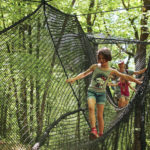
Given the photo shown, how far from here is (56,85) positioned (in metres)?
2.45

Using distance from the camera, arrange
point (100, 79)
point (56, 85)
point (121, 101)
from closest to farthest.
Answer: point (100, 79), point (56, 85), point (121, 101)

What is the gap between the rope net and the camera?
6.12 feet

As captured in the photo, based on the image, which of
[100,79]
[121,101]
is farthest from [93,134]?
[121,101]

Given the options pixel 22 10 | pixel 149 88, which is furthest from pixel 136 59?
pixel 149 88

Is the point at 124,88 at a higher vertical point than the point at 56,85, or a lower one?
lower

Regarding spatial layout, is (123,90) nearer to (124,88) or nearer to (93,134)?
(124,88)

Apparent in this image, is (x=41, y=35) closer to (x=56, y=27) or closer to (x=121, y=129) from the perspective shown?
(x=56, y=27)

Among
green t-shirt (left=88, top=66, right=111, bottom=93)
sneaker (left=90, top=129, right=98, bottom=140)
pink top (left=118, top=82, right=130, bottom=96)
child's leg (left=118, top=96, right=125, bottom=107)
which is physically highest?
green t-shirt (left=88, top=66, right=111, bottom=93)

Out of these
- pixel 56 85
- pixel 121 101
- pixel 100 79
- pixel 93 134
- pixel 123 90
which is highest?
pixel 100 79

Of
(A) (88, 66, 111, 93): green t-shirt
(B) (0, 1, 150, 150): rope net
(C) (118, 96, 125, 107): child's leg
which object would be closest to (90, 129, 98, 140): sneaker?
(B) (0, 1, 150, 150): rope net

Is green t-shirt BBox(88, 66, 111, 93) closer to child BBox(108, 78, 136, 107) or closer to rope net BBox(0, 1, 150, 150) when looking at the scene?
rope net BBox(0, 1, 150, 150)

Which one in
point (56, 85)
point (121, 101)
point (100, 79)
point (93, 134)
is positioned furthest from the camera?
point (121, 101)

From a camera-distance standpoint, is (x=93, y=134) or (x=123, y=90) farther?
(x=123, y=90)

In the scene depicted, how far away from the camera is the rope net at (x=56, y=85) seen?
1866mm
